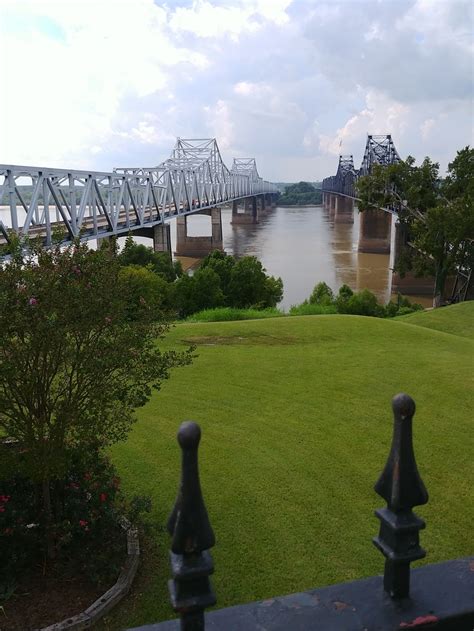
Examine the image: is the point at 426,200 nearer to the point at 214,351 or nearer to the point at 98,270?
the point at 214,351

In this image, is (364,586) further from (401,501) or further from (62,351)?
(62,351)

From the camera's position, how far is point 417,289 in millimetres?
33875

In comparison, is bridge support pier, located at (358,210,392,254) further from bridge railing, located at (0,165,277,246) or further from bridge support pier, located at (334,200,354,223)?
bridge support pier, located at (334,200,354,223)

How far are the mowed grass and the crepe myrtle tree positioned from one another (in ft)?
3.65

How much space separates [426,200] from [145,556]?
26188mm

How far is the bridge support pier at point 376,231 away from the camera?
50625mm

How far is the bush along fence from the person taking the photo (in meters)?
1.27

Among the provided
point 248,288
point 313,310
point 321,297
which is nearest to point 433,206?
point 321,297

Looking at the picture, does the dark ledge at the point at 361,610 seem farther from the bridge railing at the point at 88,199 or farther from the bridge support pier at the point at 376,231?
the bridge support pier at the point at 376,231

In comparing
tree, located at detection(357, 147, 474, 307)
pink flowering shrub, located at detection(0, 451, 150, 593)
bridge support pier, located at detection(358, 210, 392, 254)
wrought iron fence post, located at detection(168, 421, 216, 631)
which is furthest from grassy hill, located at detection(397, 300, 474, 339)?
bridge support pier, located at detection(358, 210, 392, 254)

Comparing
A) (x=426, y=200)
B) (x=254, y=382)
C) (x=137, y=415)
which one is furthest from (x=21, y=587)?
(x=426, y=200)

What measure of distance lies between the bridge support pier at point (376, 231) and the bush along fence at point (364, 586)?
5092 cm

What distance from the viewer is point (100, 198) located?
2792 centimetres

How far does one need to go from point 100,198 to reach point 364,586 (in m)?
28.2
